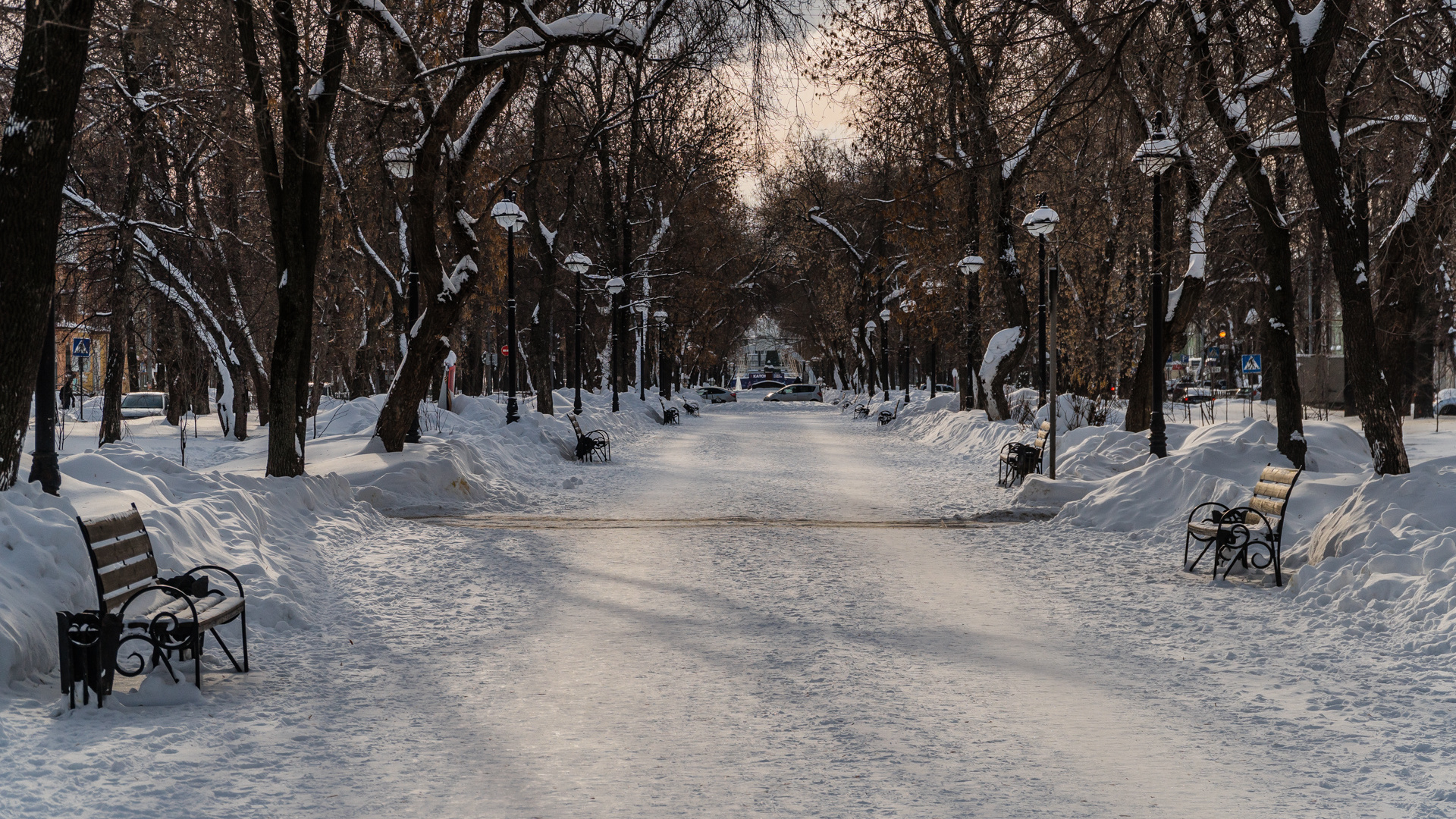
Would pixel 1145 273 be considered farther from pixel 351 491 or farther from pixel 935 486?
pixel 351 491

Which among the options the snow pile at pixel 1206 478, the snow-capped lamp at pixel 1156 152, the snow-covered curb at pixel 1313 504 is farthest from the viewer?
the snow-capped lamp at pixel 1156 152

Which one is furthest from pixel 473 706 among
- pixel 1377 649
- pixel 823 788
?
pixel 1377 649

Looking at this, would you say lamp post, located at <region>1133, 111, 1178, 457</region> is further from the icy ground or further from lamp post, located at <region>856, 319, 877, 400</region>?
lamp post, located at <region>856, 319, 877, 400</region>

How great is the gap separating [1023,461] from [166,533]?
42.6ft

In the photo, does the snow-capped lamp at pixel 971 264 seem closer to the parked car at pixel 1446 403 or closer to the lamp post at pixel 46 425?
the parked car at pixel 1446 403

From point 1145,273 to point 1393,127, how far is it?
8.64m

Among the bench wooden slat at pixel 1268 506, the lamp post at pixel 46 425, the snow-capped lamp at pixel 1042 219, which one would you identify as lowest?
the bench wooden slat at pixel 1268 506

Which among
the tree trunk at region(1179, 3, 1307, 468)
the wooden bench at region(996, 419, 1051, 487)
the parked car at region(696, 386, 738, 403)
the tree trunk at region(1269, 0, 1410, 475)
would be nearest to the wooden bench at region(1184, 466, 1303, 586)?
the tree trunk at region(1269, 0, 1410, 475)

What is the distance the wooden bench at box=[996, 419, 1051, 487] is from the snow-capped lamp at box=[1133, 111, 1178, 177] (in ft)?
13.7

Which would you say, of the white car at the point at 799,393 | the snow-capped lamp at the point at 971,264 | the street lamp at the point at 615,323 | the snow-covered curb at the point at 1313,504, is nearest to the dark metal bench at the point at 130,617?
the snow-covered curb at the point at 1313,504

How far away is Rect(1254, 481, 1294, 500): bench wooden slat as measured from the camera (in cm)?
1053

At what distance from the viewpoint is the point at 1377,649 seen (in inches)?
304

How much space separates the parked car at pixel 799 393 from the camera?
77.9 m

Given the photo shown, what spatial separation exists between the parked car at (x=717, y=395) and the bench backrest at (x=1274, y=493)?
63.1 metres
